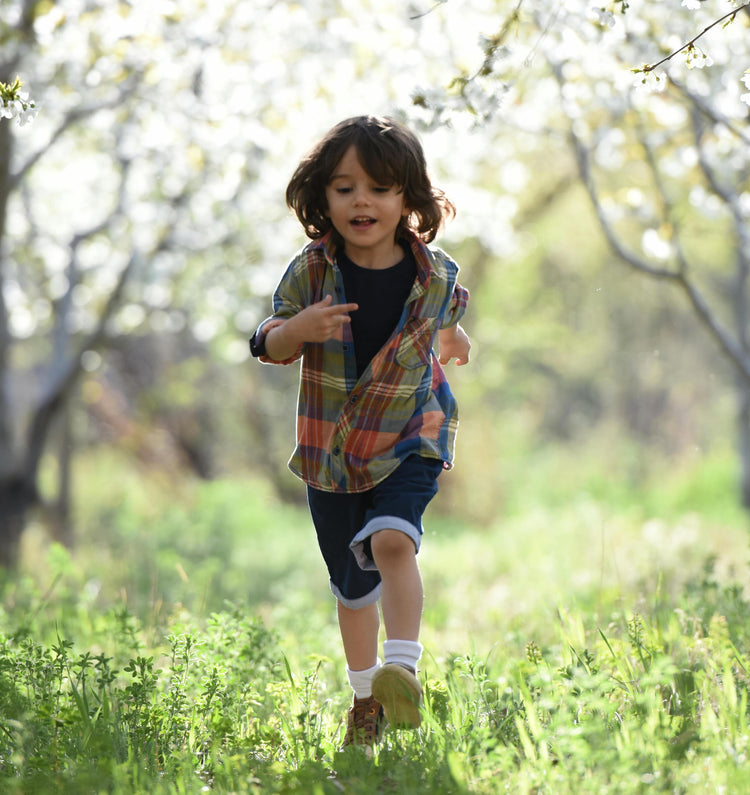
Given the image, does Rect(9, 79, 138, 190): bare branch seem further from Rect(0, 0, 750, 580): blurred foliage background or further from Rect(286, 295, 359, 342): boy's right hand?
Rect(286, 295, 359, 342): boy's right hand

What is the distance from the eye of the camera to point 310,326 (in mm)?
2801

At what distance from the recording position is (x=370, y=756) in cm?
274

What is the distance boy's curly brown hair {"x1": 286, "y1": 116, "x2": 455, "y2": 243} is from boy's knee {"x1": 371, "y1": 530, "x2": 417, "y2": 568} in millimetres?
990

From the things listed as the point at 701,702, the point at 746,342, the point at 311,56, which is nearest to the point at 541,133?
the point at 311,56

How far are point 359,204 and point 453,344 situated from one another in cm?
60

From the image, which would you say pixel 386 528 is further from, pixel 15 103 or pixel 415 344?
pixel 15 103

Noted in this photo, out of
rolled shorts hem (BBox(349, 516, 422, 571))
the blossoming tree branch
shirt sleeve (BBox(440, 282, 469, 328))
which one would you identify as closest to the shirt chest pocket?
shirt sleeve (BBox(440, 282, 469, 328))

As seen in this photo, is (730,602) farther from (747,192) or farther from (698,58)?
(747,192)

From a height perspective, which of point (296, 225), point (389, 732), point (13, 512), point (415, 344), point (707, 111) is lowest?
point (389, 732)

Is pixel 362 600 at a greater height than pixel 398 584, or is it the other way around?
pixel 362 600

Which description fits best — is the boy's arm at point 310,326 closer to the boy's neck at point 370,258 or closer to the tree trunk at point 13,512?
the boy's neck at point 370,258

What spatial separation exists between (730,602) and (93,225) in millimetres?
8322

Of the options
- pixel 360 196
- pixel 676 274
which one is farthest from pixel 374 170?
pixel 676 274

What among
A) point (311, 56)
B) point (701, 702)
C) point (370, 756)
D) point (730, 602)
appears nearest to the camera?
point (370, 756)
